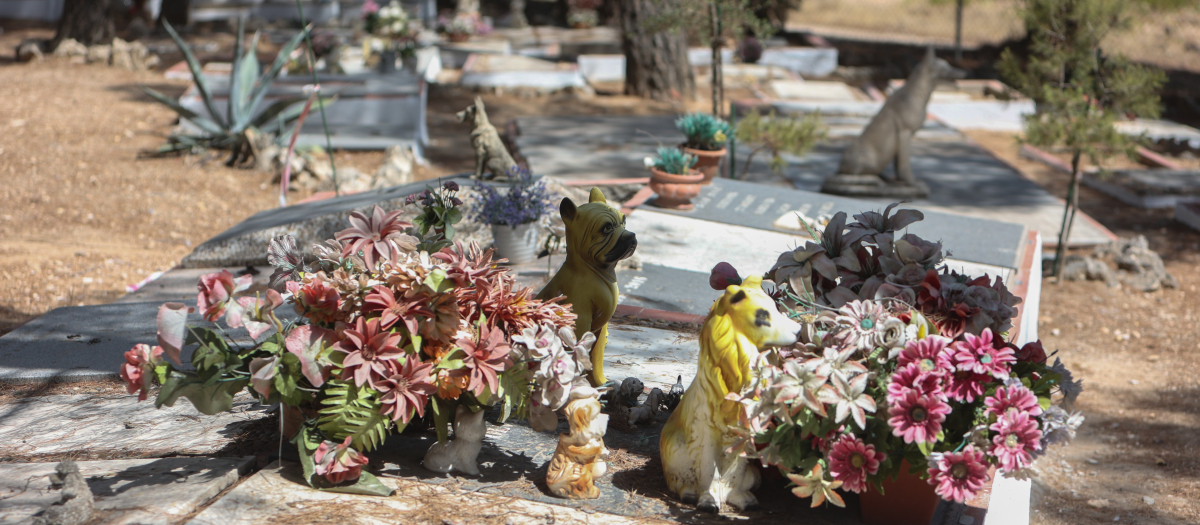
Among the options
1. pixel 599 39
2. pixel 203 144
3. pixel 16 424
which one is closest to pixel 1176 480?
pixel 16 424

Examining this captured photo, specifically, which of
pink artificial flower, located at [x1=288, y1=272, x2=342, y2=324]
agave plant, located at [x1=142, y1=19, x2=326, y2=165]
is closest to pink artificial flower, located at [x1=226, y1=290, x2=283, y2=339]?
pink artificial flower, located at [x1=288, y1=272, x2=342, y2=324]

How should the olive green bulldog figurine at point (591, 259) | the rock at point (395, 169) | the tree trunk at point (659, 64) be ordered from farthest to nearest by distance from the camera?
the tree trunk at point (659, 64) < the rock at point (395, 169) < the olive green bulldog figurine at point (591, 259)

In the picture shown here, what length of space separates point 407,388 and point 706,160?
173 inches

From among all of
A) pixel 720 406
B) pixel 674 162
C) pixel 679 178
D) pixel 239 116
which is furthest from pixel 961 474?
pixel 239 116

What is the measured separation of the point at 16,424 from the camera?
116 inches

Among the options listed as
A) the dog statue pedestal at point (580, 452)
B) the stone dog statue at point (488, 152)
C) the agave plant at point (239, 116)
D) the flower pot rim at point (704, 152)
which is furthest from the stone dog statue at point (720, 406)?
the agave plant at point (239, 116)

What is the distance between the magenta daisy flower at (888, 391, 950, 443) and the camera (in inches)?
80.6

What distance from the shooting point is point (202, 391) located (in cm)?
215

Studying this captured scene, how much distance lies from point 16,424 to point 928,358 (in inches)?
113

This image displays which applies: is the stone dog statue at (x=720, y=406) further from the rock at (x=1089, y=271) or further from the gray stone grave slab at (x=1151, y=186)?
the gray stone grave slab at (x=1151, y=186)

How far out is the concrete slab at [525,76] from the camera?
12586 millimetres

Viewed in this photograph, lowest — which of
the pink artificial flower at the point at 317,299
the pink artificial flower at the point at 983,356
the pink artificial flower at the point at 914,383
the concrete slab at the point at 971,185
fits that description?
the concrete slab at the point at 971,185

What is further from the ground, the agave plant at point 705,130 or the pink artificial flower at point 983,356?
the agave plant at point 705,130

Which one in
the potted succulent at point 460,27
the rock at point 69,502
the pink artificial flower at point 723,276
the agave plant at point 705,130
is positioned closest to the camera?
the rock at point 69,502
